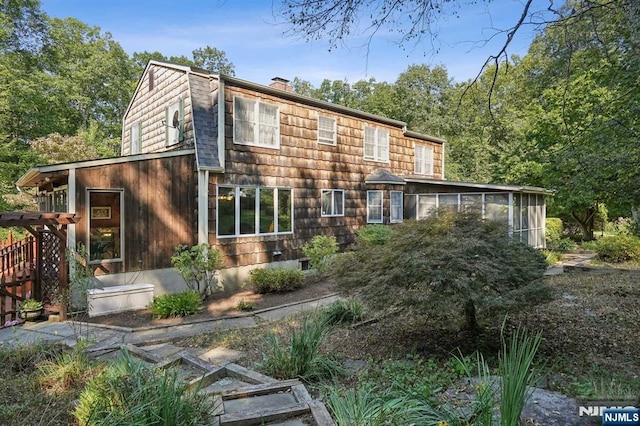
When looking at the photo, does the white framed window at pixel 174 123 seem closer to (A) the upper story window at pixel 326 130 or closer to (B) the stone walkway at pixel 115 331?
(A) the upper story window at pixel 326 130

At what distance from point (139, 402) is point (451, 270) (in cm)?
333

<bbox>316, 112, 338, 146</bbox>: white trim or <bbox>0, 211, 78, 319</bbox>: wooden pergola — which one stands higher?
<bbox>316, 112, 338, 146</bbox>: white trim

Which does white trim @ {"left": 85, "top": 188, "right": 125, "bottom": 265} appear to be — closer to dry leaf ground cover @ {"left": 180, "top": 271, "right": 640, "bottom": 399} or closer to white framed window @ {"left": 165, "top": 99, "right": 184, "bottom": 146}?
white framed window @ {"left": 165, "top": 99, "right": 184, "bottom": 146}

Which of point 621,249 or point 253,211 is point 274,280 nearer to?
point 253,211

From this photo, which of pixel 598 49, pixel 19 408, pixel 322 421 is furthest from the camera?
pixel 598 49

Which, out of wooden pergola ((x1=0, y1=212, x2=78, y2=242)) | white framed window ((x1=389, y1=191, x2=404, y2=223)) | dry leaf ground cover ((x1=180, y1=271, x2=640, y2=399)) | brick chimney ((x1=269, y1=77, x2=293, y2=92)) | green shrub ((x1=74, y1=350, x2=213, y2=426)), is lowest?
dry leaf ground cover ((x1=180, y1=271, x2=640, y2=399))

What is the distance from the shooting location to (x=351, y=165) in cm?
1389

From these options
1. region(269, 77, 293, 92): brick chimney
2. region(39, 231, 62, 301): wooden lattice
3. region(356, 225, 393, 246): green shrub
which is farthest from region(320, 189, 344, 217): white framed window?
region(39, 231, 62, 301): wooden lattice

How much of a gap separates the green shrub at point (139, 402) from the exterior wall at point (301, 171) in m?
6.96

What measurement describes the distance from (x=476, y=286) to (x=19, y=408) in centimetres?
447

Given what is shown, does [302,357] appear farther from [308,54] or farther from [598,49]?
[598,49]

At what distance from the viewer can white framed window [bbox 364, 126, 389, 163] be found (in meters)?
14.6

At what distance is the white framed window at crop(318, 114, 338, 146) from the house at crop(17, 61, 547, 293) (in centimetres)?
5

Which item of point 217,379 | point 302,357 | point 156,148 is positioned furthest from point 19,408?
point 156,148
